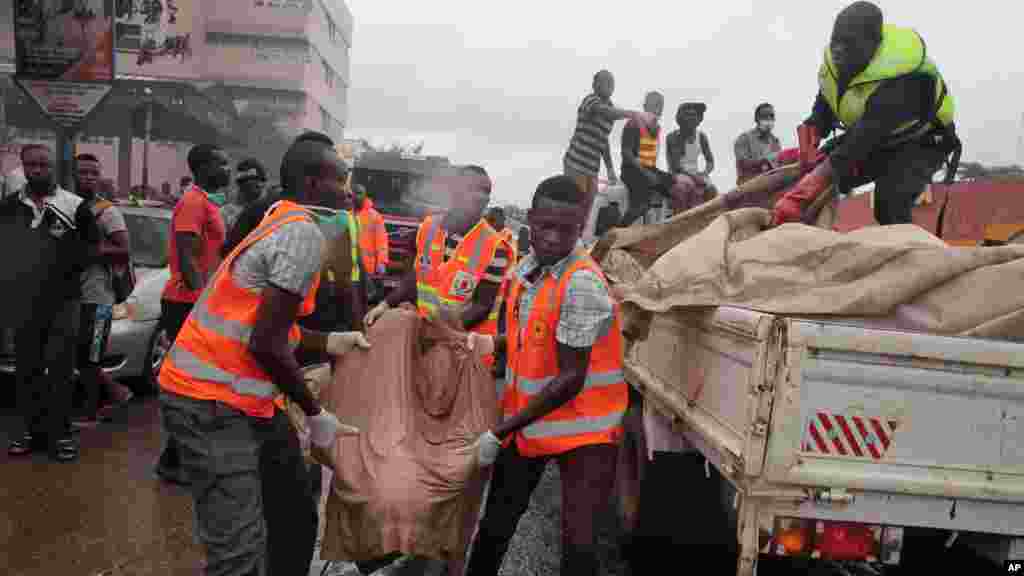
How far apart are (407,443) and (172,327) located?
2661 millimetres

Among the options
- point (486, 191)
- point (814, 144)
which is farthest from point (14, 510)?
point (814, 144)

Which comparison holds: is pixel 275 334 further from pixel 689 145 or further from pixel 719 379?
pixel 689 145

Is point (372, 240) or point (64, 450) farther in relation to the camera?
point (372, 240)

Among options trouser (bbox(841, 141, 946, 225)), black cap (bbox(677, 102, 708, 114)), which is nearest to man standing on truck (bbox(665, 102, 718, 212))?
black cap (bbox(677, 102, 708, 114))

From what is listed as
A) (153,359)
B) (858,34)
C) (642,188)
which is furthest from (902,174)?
(153,359)

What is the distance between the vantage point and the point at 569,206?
9.87 feet

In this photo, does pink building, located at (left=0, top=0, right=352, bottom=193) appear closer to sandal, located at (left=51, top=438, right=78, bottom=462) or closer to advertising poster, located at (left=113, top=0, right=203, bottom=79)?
advertising poster, located at (left=113, top=0, right=203, bottom=79)

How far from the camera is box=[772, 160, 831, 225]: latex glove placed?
4031 millimetres

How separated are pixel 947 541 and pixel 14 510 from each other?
4.09 metres

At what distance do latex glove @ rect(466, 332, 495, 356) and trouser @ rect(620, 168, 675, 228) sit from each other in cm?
398

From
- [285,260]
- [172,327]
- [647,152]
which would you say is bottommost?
[172,327]

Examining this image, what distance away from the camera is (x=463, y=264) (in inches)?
179

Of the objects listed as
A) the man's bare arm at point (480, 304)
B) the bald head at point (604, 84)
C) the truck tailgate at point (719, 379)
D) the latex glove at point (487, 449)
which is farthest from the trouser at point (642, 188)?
the latex glove at point (487, 449)

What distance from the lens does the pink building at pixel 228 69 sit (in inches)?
1483
